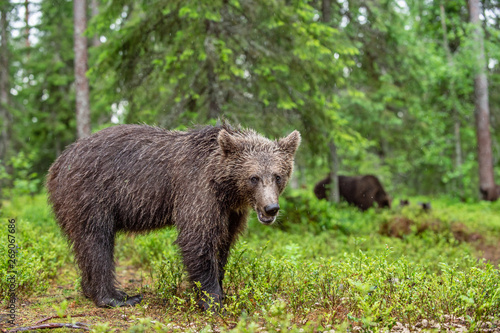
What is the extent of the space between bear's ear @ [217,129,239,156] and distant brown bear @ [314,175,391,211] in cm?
1058

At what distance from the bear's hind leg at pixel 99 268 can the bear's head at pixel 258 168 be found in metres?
1.88

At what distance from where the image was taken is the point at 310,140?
11.2m

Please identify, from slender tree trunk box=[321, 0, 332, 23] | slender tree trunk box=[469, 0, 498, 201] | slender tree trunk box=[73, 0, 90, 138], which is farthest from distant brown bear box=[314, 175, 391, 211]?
slender tree trunk box=[73, 0, 90, 138]

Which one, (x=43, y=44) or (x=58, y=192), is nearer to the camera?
(x=58, y=192)

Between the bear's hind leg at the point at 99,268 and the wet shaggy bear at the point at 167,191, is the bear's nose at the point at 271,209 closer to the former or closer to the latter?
the wet shaggy bear at the point at 167,191

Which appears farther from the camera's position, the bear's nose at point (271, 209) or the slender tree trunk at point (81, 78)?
the slender tree trunk at point (81, 78)

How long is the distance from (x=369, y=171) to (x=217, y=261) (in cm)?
1707

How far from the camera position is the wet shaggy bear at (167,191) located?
16.9 ft

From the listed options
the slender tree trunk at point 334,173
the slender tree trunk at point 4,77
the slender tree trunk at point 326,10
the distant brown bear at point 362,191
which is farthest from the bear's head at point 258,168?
the slender tree trunk at point 4,77

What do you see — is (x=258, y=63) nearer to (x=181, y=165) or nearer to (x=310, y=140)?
(x=310, y=140)

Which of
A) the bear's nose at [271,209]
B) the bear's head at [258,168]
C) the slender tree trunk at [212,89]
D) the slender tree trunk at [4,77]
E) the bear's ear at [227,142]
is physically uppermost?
the slender tree trunk at [4,77]

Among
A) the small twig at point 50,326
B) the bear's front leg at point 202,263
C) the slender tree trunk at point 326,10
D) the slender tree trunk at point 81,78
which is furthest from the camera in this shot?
the slender tree trunk at point 326,10

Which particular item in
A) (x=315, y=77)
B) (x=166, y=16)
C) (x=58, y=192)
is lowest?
(x=58, y=192)

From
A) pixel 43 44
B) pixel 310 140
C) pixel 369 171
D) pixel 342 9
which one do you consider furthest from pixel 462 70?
pixel 43 44
